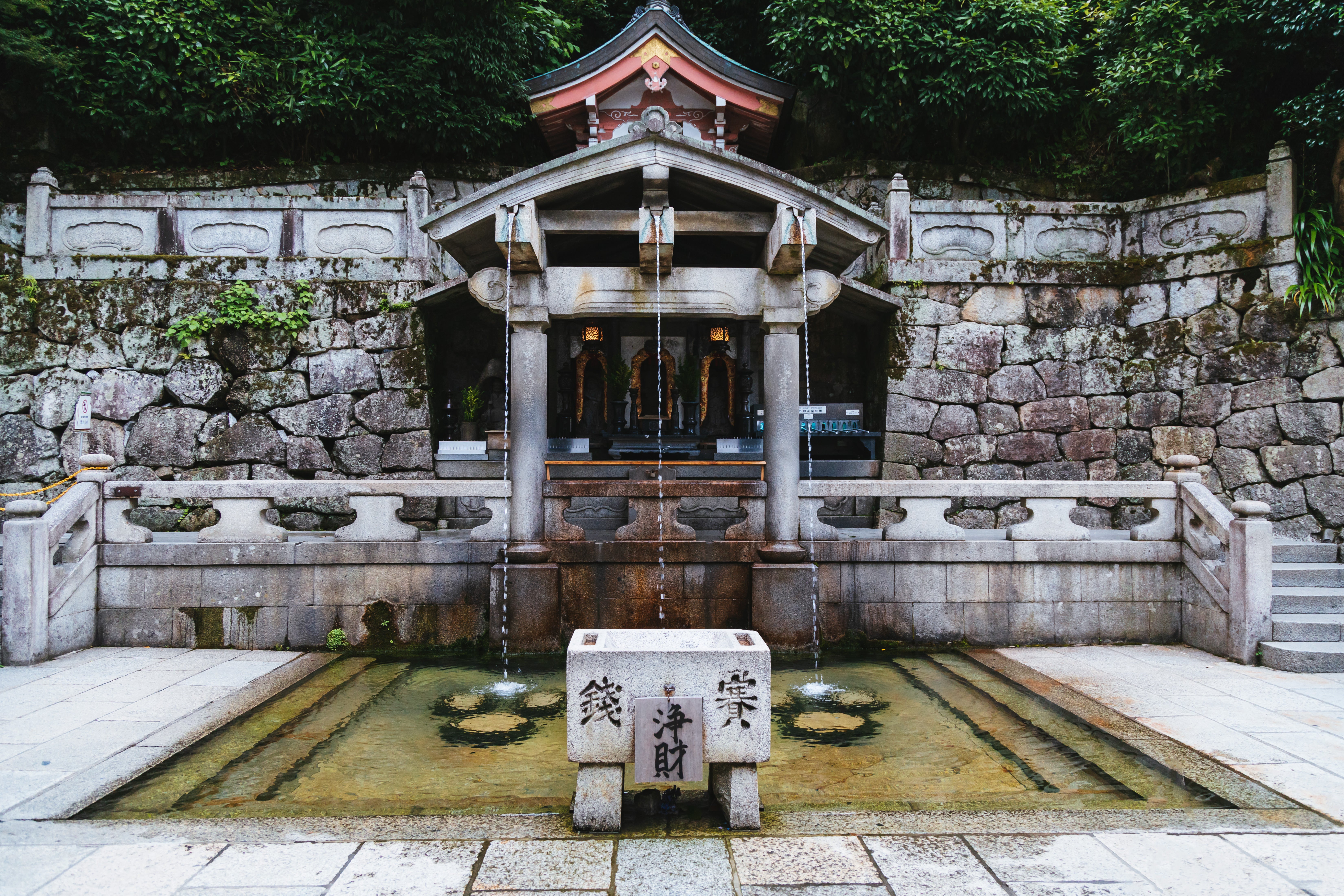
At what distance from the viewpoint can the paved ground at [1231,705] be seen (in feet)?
15.8

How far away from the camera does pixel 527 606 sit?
26.7 ft

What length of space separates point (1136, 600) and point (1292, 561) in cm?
354

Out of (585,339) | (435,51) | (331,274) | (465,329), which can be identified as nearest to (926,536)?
(585,339)

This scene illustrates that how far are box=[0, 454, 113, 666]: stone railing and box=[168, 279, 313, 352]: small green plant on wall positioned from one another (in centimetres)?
483

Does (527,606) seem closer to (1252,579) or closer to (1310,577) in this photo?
(1252,579)

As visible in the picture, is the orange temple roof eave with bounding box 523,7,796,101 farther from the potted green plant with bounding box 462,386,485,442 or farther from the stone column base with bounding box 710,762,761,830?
the stone column base with bounding box 710,762,761,830

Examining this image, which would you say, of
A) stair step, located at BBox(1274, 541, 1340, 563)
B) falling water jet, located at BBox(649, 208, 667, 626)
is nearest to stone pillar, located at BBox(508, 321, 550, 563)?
falling water jet, located at BBox(649, 208, 667, 626)

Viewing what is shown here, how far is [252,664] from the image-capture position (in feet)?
25.0

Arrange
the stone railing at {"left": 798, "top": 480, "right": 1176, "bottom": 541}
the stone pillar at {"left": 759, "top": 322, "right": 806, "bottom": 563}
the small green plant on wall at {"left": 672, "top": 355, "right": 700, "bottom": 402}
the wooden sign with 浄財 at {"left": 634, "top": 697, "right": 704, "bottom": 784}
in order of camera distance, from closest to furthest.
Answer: the wooden sign with 浄財 at {"left": 634, "top": 697, "right": 704, "bottom": 784}, the stone pillar at {"left": 759, "top": 322, "right": 806, "bottom": 563}, the stone railing at {"left": 798, "top": 480, "right": 1176, "bottom": 541}, the small green plant on wall at {"left": 672, "top": 355, "right": 700, "bottom": 402}

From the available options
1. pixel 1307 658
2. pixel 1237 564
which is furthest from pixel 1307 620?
pixel 1237 564

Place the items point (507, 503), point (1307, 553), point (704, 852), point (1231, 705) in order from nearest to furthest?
point (704, 852)
point (1231, 705)
point (507, 503)
point (1307, 553)

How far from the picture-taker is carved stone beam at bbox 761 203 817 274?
25.6 ft

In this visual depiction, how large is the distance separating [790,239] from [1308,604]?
7008 millimetres

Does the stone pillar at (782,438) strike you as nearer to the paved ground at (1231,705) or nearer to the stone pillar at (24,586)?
the paved ground at (1231,705)
